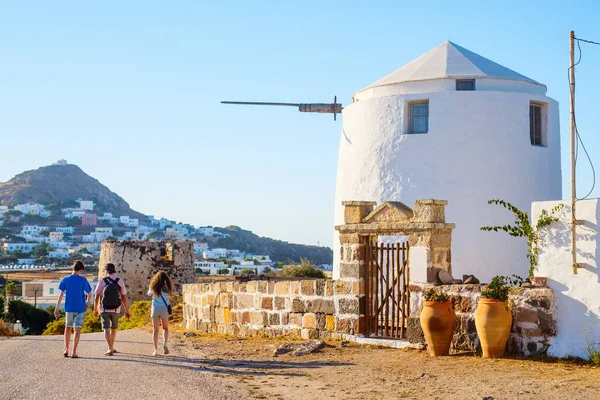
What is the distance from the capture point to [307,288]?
13422 millimetres

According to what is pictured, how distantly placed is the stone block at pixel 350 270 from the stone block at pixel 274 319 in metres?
1.57

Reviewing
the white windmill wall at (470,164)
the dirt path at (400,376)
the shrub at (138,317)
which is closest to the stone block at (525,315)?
the dirt path at (400,376)

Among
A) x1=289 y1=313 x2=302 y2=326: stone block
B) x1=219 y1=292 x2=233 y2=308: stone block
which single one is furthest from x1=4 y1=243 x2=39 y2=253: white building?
x1=289 y1=313 x2=302 y2=326: stone block

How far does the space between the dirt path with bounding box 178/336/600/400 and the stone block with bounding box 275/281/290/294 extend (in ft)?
5.62

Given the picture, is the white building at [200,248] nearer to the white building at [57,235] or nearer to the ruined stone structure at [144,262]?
the white building at [57,235]

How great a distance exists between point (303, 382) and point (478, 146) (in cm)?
1057

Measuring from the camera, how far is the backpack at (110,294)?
12.1 metres

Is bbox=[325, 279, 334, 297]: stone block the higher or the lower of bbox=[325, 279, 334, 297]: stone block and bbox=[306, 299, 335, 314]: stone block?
the higher

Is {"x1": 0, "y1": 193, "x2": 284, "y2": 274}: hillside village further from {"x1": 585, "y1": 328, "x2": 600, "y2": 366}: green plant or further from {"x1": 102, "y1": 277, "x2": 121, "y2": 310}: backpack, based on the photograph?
{"x1": 585, "y1": 328, "x2": 600, "y2": 366}: green plant

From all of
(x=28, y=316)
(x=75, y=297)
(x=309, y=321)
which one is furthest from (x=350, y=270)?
(x=28, y=316)

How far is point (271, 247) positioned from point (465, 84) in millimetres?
130600

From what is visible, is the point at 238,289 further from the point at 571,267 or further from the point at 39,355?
the point at 571,267

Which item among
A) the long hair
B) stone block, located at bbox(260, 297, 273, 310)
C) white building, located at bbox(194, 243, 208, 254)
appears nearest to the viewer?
the long hair

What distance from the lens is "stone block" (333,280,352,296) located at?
12.7 meters
